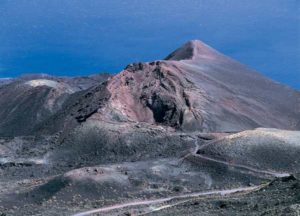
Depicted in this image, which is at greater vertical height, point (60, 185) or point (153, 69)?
point (153, 69)

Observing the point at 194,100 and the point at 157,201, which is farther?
the point at 194,100

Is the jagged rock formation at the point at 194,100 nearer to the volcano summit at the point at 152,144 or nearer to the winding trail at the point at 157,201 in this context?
the volcano summit at the point at 152,144

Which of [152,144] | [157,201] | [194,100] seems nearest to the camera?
[157,201]

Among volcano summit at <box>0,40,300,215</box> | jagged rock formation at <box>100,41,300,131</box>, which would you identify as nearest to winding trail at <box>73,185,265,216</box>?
volcano summit at <box>0,40,300,215</box>

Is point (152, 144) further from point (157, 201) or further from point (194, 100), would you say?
point (157, 201)

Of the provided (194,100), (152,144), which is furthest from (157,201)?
(194,100)

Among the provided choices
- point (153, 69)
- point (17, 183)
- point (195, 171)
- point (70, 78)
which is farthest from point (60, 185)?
point (70, 78)

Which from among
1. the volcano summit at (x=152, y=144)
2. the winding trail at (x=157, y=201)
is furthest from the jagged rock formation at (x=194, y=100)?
the winding trail at (x=157, y=201)

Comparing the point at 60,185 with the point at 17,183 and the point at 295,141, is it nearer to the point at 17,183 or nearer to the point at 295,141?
the point at 17,183

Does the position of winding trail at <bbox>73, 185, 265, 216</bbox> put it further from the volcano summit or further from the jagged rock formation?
the jagged rock formation

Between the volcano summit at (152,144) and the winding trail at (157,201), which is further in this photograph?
the volcano summit at (152,144)

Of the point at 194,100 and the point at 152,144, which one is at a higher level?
the point at 194,100
